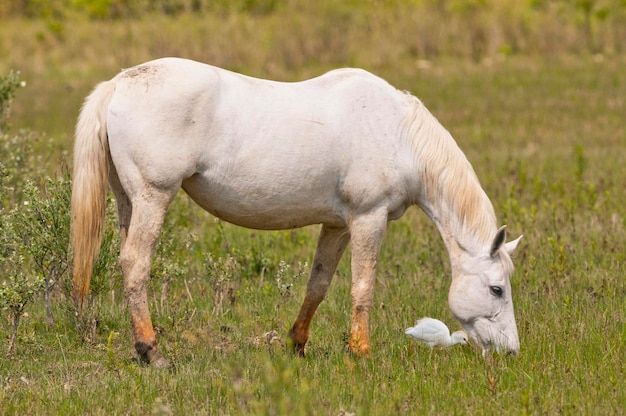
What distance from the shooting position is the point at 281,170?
20.1ft

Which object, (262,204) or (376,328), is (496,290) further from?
(262,204)

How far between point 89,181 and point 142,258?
1.87 ft

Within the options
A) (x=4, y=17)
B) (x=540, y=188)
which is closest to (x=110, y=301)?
(x=540, y=188)

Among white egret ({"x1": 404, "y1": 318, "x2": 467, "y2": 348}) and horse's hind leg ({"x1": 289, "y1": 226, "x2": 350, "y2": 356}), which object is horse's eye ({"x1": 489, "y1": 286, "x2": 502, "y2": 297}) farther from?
horse's hind leg ({"x1": 289, "y1": 226, "x2": 350, "y2": 356})

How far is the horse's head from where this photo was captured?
6297 mm

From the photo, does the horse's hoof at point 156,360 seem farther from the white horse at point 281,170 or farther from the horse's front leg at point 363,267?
the horse's front leg at point 363,267

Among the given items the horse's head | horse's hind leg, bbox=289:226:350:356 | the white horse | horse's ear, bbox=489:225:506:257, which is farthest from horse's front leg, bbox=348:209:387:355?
horse's ear, bbox=489:225:506:257

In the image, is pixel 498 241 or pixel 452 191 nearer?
pixel 498 241

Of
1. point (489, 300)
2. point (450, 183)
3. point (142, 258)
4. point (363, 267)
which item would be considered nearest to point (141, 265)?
point (142, 258)

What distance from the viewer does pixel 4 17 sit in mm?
30016

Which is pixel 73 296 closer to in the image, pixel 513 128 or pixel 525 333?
pixel 525 333

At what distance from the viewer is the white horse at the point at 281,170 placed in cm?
600

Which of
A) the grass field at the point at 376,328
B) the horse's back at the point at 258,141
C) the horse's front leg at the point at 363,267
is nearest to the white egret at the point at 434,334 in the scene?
the grass field at the point at 376,328

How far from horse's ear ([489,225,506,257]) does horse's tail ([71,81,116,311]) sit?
2400mm
